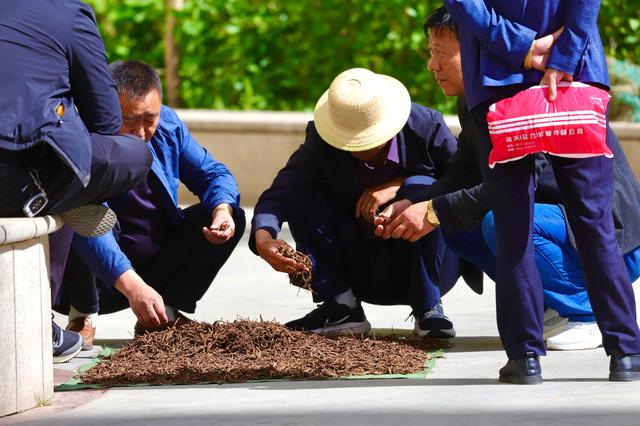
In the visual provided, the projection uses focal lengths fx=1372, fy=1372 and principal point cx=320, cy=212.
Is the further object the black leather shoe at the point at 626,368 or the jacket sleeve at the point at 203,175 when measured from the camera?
the jacket sleeve at the point at 203,175

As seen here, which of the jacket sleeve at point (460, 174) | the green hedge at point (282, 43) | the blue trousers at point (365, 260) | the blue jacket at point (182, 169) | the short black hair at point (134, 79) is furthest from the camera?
the green hedge at point (282, 43)

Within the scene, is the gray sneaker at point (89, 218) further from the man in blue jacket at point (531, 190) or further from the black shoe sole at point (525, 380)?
the black shoe sole at point (525, 380)

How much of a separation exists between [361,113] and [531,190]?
1.20 m

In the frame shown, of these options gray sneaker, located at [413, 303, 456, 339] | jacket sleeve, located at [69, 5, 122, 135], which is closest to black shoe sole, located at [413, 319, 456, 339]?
gray sneaker, located at [413, 303, 456, 339]

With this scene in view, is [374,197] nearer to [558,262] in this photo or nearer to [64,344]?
[558,262]

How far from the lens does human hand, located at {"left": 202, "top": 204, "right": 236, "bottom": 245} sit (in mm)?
5332

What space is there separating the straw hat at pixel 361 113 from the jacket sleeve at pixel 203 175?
0.46m

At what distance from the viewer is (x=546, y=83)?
4098 mm

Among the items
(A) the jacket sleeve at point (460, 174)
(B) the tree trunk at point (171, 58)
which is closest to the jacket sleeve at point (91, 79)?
(A) the jacket sleeve at point (460, 174)

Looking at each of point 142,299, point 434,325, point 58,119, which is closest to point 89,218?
point 58,119

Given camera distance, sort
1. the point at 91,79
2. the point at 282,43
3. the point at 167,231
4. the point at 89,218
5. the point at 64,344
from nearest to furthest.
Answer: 1. the point at 91,79
2. the point at 89,218
3. the point at 64,344
4. the point at 167,231
5. the point at 282,43

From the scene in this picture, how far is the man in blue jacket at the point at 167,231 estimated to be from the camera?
17.7 feet

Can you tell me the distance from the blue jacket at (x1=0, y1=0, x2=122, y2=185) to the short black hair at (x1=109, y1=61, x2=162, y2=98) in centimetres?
86

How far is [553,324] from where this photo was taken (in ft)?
16.4
